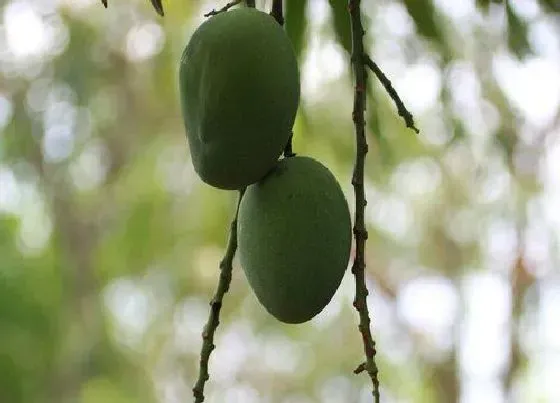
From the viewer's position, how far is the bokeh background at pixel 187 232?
61.2 inches

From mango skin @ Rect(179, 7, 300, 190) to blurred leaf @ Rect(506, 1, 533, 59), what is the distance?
291 mm

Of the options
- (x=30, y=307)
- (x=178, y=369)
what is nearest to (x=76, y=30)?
(x=30, y=307)

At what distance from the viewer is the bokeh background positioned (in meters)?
1.55

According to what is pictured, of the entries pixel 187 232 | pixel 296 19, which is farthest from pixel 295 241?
pixel 187 232

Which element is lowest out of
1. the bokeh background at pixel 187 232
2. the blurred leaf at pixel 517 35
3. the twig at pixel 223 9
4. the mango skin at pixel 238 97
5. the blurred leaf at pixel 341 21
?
the mango skin at pixel 238 97

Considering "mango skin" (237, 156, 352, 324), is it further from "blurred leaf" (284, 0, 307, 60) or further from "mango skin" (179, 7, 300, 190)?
"blurred leaf" (284, 0, 307, 60)

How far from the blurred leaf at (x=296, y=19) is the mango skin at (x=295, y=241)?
194 millimetres

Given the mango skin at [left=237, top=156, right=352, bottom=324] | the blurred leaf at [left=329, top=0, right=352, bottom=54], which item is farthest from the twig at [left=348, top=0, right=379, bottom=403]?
the blurred leaf at [left=329, top=0, right=352, bottom=54]

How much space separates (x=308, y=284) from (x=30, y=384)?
1486 millimetres

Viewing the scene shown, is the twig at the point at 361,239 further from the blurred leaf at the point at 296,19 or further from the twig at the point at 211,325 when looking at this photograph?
the blurred leaf at the point at 296,19

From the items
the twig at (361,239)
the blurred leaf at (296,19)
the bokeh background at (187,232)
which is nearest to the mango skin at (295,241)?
the twig at (361,239)

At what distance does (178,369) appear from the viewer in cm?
242

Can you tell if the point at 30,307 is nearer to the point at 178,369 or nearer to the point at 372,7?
the point at 178,369

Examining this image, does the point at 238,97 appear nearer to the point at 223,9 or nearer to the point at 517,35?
the point at 223,9
